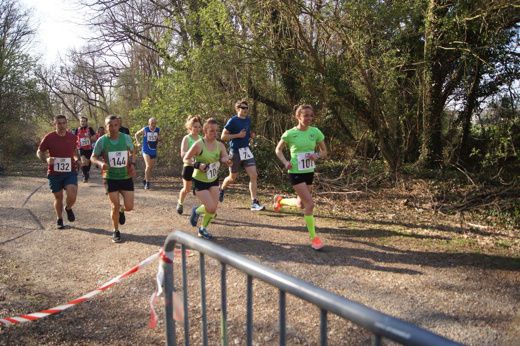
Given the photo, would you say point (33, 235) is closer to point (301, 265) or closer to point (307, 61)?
point (301, 265)

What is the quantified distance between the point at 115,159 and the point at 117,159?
28mm

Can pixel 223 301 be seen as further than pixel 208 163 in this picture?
No

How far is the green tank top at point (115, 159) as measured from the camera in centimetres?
580

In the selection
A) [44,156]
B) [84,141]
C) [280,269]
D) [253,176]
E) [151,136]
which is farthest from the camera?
[84,141]

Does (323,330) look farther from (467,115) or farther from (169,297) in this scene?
(467,115)

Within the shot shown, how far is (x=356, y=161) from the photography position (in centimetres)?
1024

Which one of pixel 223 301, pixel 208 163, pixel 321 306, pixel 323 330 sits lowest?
pixel 223 301

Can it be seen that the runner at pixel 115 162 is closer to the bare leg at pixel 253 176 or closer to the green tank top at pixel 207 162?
the green tank top at pixel 207 162

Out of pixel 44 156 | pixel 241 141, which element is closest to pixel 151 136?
pixel 241 141

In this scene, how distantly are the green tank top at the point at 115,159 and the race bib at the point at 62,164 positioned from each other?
1.12 m

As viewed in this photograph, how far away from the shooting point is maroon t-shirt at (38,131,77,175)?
6.48 m

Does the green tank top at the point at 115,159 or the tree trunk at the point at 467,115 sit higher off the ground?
the tree trunk at the point at 467,115

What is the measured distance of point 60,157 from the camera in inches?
256

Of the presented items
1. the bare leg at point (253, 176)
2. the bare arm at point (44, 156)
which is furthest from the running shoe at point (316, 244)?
the bare arm at point (44, 156)
